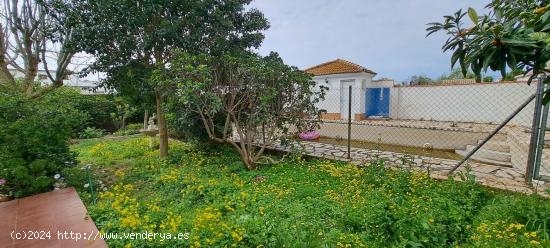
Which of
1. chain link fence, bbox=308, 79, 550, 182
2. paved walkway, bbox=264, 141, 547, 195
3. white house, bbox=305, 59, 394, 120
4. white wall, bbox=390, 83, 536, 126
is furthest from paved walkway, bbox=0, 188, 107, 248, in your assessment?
white wall, bbox=390, 83, 536, 126

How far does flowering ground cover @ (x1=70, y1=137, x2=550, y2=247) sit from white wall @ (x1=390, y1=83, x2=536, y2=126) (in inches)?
284

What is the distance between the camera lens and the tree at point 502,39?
1.53 metres

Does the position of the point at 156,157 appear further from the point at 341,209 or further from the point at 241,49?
the point at 341,209

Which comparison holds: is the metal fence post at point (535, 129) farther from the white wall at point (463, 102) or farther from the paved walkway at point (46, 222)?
the white wall at point (463, 102)

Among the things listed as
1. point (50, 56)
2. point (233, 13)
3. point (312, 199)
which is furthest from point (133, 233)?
point (50, 56)

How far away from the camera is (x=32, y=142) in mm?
3861

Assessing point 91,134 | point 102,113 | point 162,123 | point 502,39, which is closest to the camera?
point 502,39

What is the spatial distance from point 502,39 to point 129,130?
12312 millimetres

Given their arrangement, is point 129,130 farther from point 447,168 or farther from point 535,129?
point 535,129

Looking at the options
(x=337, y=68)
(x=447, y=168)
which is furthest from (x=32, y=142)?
(x=337, y=68)

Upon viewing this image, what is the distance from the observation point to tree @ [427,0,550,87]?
153 cm

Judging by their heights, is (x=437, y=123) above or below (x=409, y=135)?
above

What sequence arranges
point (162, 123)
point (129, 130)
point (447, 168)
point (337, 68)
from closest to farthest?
point (447, 168) → point (162, 123) → point (129, 130) → point (337, 68)

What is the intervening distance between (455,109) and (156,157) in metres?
11.1
